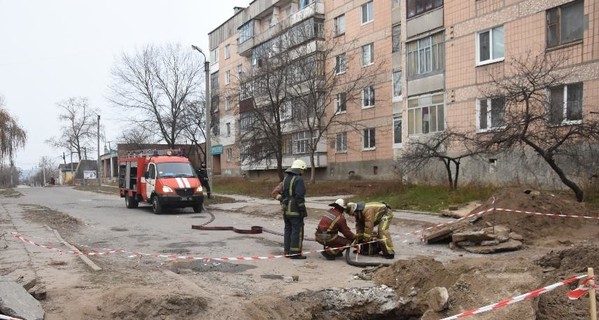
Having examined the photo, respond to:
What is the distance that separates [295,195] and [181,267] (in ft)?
8.04

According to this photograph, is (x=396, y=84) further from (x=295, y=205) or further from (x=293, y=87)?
(x=295, y=205)

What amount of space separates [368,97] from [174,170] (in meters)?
17.2

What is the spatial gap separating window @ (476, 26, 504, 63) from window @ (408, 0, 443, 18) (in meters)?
3.35

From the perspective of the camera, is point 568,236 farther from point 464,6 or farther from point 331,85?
point 331,85

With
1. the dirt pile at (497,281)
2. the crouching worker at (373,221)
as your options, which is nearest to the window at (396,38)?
the dirt pile at (497,281)

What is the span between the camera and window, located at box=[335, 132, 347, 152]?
119ft

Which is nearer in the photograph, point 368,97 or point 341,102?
point 341,102

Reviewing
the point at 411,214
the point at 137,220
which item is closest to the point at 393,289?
the point at 411,214

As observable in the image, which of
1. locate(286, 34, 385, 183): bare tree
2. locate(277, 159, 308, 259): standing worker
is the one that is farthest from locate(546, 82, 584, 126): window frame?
locate(286, 34, 385, 183): bare tree

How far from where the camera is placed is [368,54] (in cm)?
3406

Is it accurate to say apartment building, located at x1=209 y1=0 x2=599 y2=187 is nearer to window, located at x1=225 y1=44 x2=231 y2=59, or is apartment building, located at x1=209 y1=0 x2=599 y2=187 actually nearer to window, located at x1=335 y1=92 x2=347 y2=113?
window, located at x1=335 y1=92 x2=347 y2=113

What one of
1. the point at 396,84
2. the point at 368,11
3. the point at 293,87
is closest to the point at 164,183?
the point at 293,87

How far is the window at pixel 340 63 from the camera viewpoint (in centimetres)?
3448

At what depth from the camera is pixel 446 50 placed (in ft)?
82.3
